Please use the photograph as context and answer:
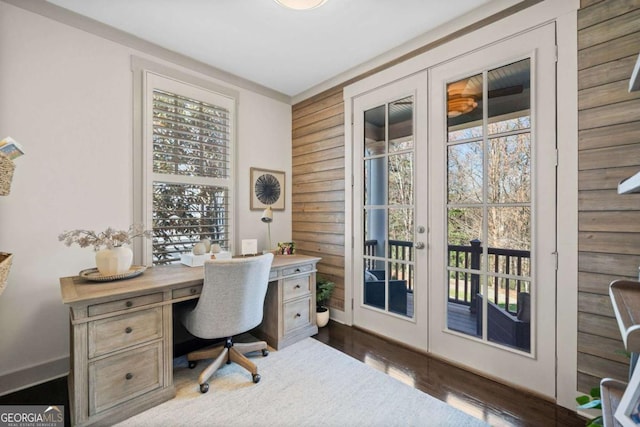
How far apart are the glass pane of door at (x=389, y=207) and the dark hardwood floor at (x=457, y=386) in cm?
38

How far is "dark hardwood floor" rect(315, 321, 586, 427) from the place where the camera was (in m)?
1.68

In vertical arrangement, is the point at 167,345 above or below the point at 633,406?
below

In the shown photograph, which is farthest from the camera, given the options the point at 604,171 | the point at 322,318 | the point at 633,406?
the point at 322,318

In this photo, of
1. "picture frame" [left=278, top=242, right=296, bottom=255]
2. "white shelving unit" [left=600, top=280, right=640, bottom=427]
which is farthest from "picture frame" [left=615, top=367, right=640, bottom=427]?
"picture frame" [left=278, top=242, right=296, bottom=255]

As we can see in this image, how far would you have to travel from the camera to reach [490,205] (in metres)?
2.10

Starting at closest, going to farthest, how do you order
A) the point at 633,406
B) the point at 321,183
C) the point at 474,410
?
the point at 633,406
the point at 474,410
the point at 321,183

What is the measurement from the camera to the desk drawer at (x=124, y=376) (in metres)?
1.59

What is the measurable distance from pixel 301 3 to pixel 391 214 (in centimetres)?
182

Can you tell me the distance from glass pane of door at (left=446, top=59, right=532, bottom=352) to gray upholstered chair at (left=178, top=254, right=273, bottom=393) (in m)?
1.54

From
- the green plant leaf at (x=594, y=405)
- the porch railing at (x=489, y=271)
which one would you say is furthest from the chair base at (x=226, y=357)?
the green plant leaf at (x=594, y=405)

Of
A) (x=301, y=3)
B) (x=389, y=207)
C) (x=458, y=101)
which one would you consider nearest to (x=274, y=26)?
(x=301, y=3)

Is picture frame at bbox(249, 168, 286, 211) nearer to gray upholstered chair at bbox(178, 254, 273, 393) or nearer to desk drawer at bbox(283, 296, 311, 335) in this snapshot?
desk drawer at bbox(283, 296, 311, 335)

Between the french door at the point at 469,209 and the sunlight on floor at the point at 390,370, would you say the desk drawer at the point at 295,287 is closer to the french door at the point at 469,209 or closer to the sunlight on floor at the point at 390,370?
the french door at the point at 469,209

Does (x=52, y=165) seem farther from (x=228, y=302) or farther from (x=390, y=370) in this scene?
(x=390, y=370)
